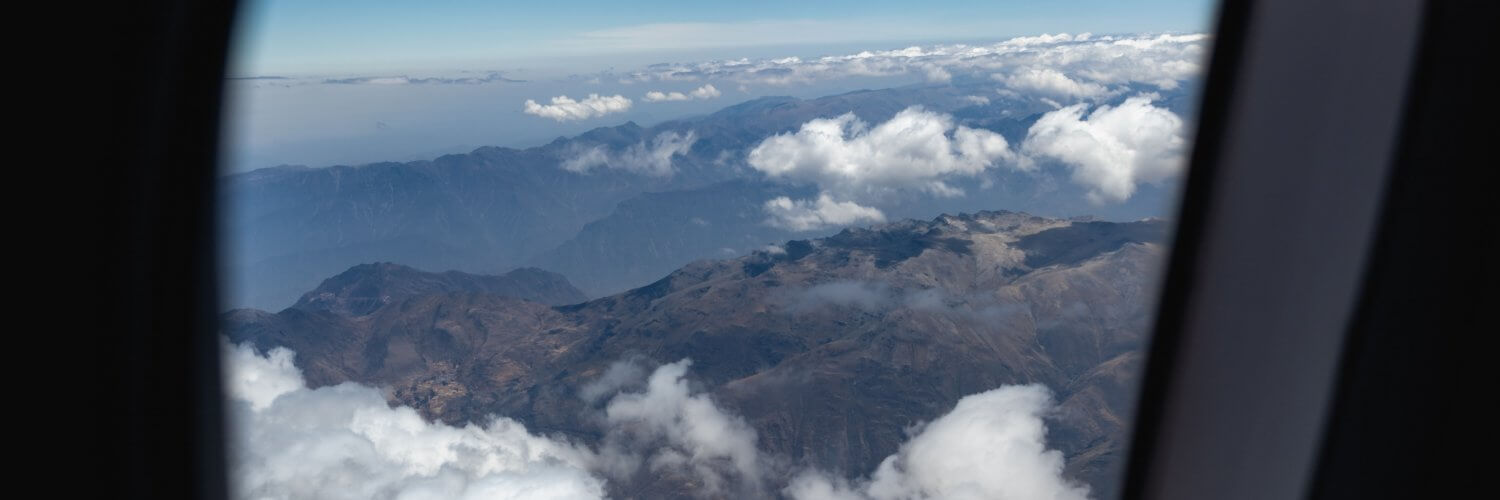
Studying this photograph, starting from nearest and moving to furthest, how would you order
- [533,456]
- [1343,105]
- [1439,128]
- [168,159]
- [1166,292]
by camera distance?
[1439,128] < [1343,105] < [168,159] < [1166,292] < [533,456]

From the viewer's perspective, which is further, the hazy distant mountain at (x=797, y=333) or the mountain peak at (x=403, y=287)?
the mountain peak at (x=403, y=287)

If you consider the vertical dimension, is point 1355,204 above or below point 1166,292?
above

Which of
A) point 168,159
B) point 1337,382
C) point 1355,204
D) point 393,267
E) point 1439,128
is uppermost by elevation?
point 1439,128

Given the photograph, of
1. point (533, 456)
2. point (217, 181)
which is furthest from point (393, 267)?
point (217, 181)

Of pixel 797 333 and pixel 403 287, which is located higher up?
pixel 797 333

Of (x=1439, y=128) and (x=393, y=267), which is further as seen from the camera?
(x=393, y=267)

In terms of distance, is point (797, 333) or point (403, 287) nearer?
point (797, 333)

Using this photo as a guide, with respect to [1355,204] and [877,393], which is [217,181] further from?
[877,393]

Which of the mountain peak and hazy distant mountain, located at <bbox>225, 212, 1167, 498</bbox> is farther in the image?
the mountain peak
